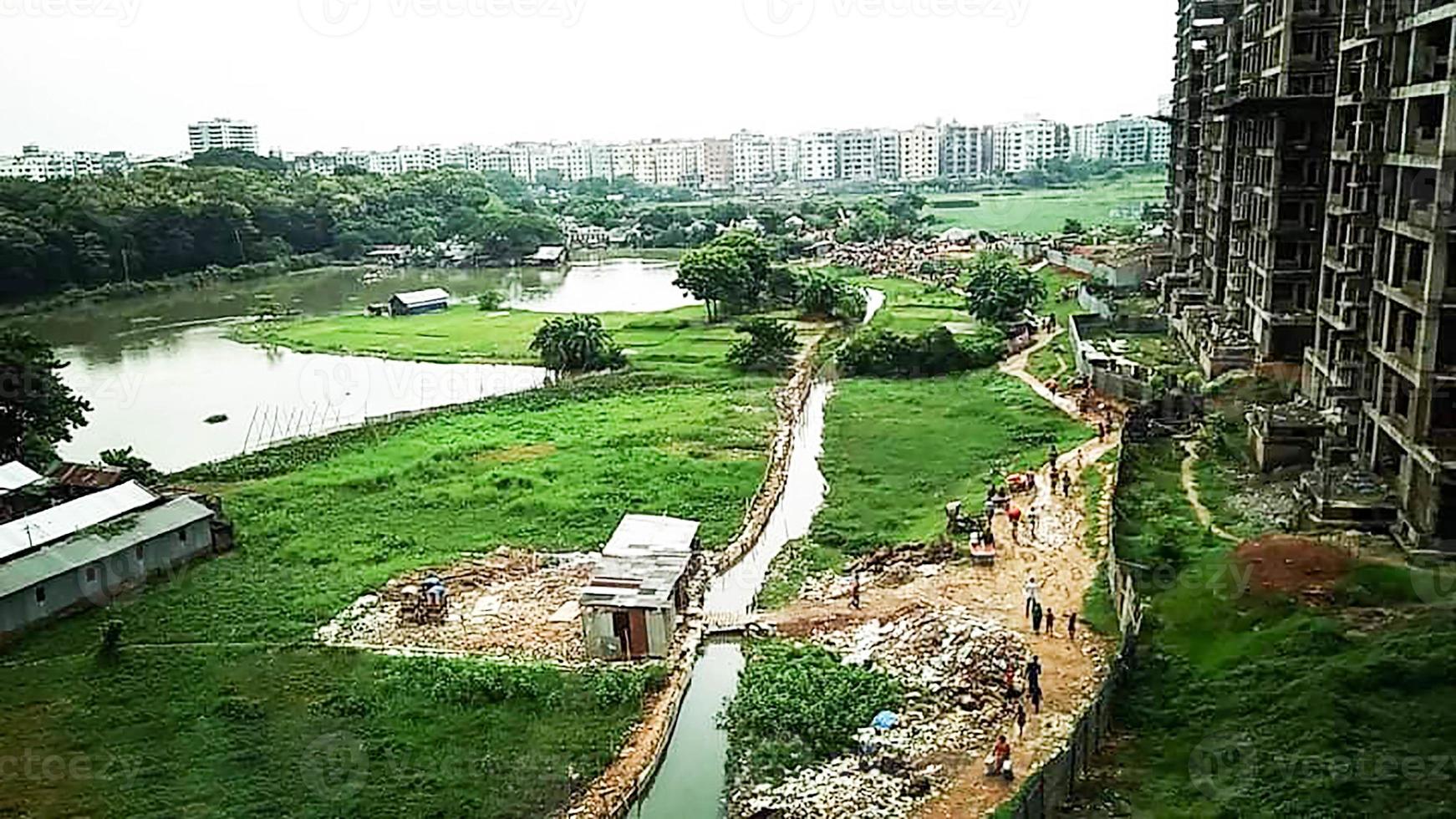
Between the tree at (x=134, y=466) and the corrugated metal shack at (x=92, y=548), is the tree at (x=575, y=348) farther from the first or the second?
the corrugated metal shack at (x=92, y=548)

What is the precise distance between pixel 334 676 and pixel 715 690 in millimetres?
6943

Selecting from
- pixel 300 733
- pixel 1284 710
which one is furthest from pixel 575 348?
pixel 1284 710

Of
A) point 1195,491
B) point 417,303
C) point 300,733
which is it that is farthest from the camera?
point 417,303

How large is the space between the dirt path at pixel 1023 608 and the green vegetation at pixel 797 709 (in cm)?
161

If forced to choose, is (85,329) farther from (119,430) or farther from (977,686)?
(977,686)

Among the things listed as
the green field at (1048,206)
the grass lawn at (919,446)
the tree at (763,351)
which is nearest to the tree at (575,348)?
the tree at (763,351)

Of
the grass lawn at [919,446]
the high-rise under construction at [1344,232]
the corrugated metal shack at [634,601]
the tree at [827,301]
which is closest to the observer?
the corrugated metal shack at [634,601]

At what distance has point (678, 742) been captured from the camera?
19625mm

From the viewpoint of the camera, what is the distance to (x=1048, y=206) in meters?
126

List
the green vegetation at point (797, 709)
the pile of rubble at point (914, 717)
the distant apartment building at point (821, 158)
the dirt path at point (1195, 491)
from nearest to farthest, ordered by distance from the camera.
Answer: the pile of rubble at point (914, 717)
the green vegetation at point (797, 709)
the dirt path at point (1195, 491)
the distant apartment building at point (821, 158)

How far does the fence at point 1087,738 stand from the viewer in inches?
592

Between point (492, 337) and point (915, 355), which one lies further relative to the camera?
point (492, 337)

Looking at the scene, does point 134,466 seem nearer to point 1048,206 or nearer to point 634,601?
point 634,601

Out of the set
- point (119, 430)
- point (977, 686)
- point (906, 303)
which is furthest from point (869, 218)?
point (977, 686)
